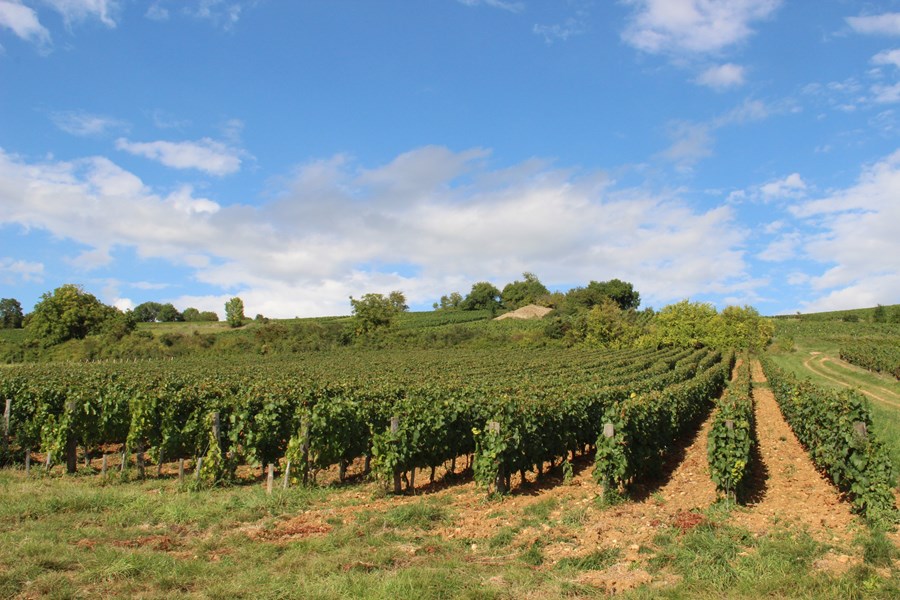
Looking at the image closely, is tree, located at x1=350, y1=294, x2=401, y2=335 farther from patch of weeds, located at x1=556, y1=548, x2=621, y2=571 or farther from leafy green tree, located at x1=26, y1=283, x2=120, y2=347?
patch of weeds, located at x1=556, y1=548, x2=621, y2=571

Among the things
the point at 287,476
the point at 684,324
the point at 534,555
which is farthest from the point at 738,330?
the point at 534,555

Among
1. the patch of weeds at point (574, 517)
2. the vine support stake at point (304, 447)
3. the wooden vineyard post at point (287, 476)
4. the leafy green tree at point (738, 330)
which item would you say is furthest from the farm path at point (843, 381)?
the wooden vineyard post at point (287, 476)

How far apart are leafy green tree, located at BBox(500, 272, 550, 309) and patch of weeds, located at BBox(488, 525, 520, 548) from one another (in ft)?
455

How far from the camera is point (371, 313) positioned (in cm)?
9412

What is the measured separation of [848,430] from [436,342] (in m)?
69.2

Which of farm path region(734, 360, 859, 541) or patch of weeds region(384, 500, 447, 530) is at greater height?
patch of weeds region(384, 500, 447, 530)

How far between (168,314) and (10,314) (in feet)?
100

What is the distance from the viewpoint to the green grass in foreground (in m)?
6.04

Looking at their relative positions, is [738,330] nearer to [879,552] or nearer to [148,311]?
[879,552]

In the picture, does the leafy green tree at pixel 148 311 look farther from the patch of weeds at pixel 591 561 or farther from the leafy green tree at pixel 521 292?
the patch of weeds at pixel 591 561

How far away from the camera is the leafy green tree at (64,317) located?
82.4 m

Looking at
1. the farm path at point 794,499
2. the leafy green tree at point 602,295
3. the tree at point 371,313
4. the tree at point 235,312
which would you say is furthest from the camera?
the leafy green tree at point 602,295

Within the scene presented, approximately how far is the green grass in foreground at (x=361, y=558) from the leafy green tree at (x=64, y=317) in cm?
8735

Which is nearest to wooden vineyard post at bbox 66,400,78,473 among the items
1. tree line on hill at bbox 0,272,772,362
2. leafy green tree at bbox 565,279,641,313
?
tree line on hill at bbox 0,272,772,362
